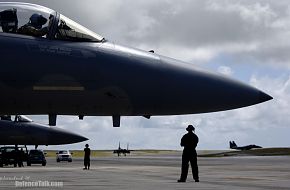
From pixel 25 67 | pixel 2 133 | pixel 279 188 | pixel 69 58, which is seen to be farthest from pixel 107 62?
pixel 2 133

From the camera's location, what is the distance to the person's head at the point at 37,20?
352 inches

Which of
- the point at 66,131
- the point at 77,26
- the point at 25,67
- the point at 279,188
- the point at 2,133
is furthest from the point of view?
the point at 66,131

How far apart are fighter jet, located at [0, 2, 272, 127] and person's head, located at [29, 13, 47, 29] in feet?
0.05

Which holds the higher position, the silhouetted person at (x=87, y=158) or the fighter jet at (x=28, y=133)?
the fighter jet at (x=28, y=133)

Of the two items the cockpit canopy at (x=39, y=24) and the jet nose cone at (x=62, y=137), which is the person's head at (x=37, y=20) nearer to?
the cockpit canopy at (x=39, y=24)

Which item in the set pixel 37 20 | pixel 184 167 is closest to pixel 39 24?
pixel 37 20

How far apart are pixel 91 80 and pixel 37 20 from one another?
144 centimetres

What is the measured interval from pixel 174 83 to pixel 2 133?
23416 millimetres

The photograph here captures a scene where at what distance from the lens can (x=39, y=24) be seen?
8.96 meters

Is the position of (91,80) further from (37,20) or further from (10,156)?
(10,156)

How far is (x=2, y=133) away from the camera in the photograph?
30.4m

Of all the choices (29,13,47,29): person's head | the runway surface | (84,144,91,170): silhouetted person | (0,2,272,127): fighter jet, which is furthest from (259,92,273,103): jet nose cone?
(84,144,91,170): silhouetted person

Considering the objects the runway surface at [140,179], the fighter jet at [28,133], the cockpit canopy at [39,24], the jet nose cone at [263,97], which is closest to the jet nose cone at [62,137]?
the fighter jet at [28,133]

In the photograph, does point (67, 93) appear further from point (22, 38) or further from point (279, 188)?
point (279, 188)
